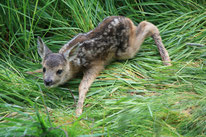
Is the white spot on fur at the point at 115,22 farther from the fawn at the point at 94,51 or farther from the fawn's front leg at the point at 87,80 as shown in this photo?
the fawn's front leg at the point at 87,80

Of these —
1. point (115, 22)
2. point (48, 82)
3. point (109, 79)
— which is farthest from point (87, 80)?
point (115, 22)

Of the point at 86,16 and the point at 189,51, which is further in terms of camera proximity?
the point at 86,16

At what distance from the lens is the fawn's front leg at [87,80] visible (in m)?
4.34

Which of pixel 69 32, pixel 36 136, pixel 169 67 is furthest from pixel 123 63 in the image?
pixel 36 136

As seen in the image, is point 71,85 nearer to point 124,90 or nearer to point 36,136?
point 124,90

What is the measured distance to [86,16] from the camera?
546 cm

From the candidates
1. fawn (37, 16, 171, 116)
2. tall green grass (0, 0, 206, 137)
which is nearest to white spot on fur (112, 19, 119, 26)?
fawn (37, 16, 171, 116)

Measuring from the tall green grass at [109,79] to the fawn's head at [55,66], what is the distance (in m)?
0.16

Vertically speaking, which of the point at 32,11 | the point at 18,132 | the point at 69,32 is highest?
the point at 32,11

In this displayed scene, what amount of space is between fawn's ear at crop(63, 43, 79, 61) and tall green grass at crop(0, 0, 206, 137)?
16.3 inches

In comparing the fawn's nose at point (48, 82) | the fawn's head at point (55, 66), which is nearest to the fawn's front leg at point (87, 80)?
the fawn's head at point (55, 66)

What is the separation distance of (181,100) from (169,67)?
41.8 inches

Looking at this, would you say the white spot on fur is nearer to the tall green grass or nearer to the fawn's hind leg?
the fawn's hind leg

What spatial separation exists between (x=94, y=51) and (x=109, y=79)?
573 mm
